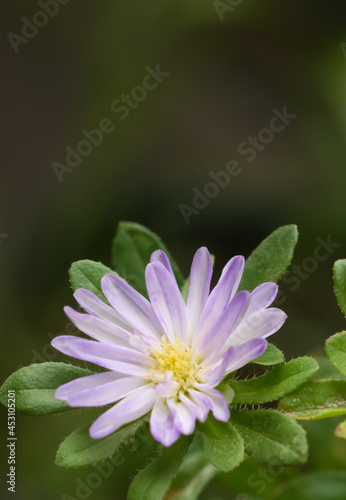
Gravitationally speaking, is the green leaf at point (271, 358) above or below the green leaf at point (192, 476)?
above

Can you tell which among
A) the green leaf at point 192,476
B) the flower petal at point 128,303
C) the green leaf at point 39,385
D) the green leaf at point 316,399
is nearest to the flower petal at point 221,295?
the flower petal at point 128,303

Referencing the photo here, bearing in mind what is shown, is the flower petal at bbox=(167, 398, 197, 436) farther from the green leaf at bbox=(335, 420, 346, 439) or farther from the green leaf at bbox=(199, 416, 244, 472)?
the green leaf at bbox=(335, 420, 346, 439)

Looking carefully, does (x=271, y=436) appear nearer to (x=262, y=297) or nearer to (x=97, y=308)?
(x=262, y=297)

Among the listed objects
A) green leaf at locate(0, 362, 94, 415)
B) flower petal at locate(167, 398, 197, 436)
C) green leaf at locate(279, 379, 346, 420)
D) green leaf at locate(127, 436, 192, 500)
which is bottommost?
green leaf at locate(279, 379, 346, 420)

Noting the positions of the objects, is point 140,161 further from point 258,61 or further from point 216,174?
point 258,61

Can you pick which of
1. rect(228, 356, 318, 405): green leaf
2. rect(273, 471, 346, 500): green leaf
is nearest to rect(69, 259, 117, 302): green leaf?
rect(228, 356, 318, 405): green leaf

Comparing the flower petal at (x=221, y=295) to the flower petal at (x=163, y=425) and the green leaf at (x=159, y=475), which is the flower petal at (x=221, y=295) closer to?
the flower petal at (x=163, y=425)

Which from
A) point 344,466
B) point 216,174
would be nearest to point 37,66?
point 216,174
